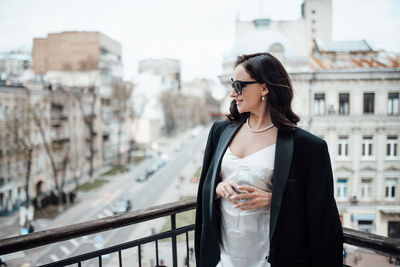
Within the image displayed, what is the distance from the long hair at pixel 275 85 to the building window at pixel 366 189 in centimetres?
421

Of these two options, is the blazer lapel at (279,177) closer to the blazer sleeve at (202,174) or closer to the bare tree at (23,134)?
the blazer sleeve at (202,174)

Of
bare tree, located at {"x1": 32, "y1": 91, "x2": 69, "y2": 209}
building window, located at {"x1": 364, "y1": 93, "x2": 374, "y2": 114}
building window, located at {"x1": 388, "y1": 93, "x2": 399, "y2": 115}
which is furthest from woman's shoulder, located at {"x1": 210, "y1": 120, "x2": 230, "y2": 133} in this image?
bare tree, located at {"x1": 32, "y1": 91, "x2": 69, "y2": 209}

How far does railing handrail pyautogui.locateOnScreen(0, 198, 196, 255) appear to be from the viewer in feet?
3.26

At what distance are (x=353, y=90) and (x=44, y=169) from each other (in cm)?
888

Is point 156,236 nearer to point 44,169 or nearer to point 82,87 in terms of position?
point 44,169

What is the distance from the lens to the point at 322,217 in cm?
90

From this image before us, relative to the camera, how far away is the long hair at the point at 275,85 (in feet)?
3.08

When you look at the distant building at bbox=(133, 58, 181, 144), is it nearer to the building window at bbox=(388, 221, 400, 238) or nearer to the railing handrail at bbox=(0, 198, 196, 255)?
the building window at bbox=(388, 221, 400, 238)

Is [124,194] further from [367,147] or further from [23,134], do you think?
[367,147]

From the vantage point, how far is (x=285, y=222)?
2.95 ft

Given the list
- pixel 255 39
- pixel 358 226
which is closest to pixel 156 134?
pixel 255 39

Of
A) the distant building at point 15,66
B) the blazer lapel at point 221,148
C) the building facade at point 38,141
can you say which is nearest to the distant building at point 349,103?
the blazer lapel at point 221,148

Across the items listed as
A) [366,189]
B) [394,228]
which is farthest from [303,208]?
[366,189]

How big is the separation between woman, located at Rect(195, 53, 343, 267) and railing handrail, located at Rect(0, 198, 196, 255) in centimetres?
35
